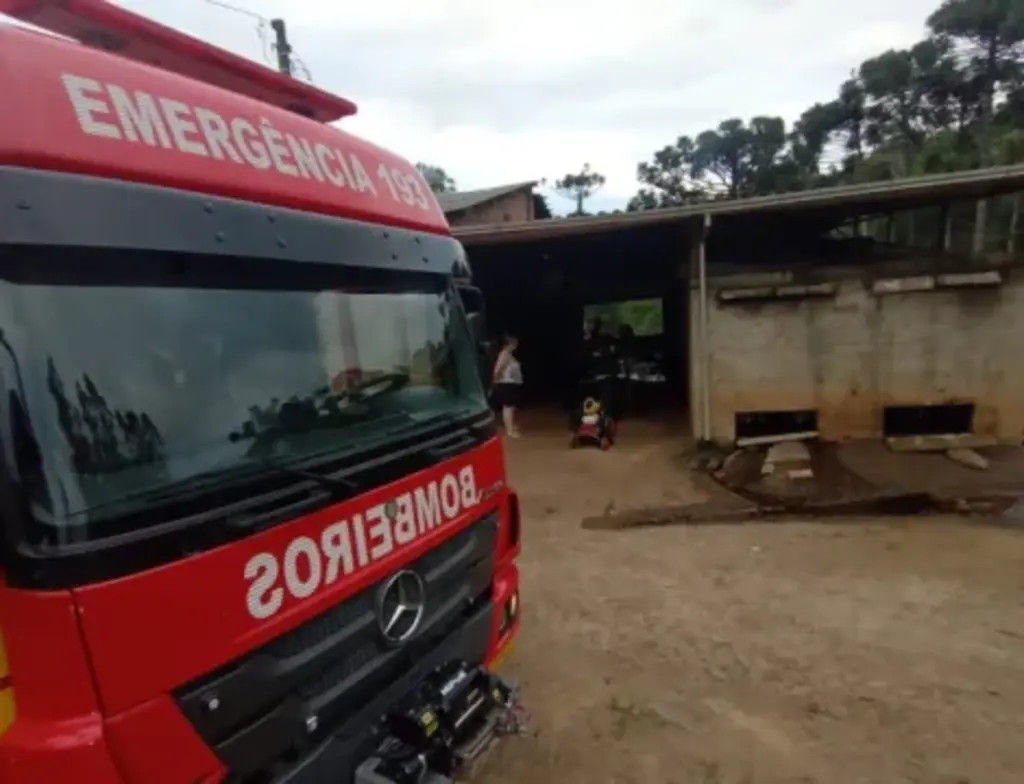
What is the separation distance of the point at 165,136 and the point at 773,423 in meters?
9.01

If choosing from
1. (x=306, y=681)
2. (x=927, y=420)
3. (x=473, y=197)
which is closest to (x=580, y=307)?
(x=473, y=197)

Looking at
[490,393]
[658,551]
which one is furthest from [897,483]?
[490,393]

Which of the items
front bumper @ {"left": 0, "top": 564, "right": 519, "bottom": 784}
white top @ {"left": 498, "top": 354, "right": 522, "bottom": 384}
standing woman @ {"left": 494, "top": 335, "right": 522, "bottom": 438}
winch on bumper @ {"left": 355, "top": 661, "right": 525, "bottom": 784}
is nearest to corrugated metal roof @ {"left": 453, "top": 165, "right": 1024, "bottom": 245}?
standing woman @ {"left": 494, "top": 335, "right": 522, "bottom": 438}

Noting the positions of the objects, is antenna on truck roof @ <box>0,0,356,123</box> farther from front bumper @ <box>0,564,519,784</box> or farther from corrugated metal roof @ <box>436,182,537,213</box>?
corrugated metal roof @ <box>436,182,537,213</box>

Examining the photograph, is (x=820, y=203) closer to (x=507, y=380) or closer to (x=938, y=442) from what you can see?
(x=938, y=442)

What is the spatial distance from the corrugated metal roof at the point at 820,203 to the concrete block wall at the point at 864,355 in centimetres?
105

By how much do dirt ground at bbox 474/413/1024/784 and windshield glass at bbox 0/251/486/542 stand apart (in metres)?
1.80

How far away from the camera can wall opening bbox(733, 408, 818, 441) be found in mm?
9461

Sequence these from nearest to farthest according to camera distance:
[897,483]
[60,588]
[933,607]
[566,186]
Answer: [60,588]
[933,607]
[897,483]
[566,186]

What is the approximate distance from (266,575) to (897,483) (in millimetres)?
7462

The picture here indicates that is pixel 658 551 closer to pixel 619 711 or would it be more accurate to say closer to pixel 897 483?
pixel 619 711

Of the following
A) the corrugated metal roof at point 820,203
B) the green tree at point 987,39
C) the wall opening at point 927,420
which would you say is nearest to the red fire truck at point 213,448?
the corrugated metal roof at point 820,203

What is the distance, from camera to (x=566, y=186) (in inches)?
1494

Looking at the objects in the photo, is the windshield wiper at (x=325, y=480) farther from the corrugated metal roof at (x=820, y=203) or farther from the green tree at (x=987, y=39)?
the green tree at (x=987, y=39)
